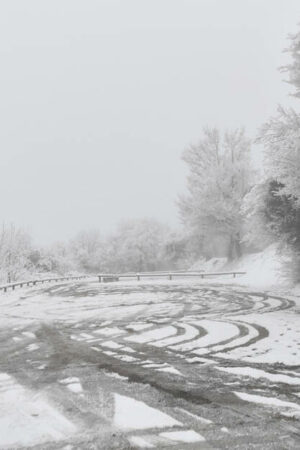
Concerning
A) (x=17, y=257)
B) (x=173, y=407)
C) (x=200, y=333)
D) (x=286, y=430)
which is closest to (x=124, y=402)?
(x=173, y=407)

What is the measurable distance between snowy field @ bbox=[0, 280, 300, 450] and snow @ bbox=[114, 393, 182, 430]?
0.01 m

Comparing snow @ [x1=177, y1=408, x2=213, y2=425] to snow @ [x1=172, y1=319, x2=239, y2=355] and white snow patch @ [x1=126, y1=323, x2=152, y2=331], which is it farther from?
white snow patch @ [x1=126, y1=323, x2=152, y2=331]

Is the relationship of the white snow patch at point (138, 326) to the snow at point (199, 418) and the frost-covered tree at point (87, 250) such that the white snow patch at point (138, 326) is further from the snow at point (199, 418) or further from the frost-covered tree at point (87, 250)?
the frost-covered tree at point (87, 250)

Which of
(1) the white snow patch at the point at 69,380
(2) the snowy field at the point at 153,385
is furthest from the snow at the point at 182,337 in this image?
(1) the white snow patch at the point at 69,380

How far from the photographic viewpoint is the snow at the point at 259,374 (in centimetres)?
587

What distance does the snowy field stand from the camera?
4.23 m

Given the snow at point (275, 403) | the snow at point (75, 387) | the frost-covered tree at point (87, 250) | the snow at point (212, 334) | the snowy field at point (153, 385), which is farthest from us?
the frost-covered tree at point (87, 250)

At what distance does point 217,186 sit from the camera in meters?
A: 45.4

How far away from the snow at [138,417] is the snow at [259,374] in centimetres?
183

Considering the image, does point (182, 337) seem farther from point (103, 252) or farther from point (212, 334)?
point (103, 252)

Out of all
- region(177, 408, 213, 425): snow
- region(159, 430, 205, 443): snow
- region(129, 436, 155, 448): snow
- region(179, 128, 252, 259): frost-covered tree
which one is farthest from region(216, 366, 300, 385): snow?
region(179, 128, 252, 259): frost-covered tree

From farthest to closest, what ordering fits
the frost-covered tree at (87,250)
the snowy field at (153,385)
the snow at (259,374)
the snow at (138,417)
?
1. the frost-covered tree at (87,250)
2. the snow at (259,374)
3. the snow at (138,417)
4. the snowy field at (153,385)

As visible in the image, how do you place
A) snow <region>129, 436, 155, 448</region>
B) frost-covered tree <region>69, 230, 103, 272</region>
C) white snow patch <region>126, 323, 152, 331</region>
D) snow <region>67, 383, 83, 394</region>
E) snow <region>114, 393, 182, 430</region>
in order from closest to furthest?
1. snow <region>129, 436, 155, 448</region>
2. snow <region>114, 393, 182, 430</region>
3. snow <region>67, 383, 83, 394</region>
4. white snow patch <region>126, 323, 152, 331</region>
5. frost-covered tree <region>69, 230, 103, 272</region>

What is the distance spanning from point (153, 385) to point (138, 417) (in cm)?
121
